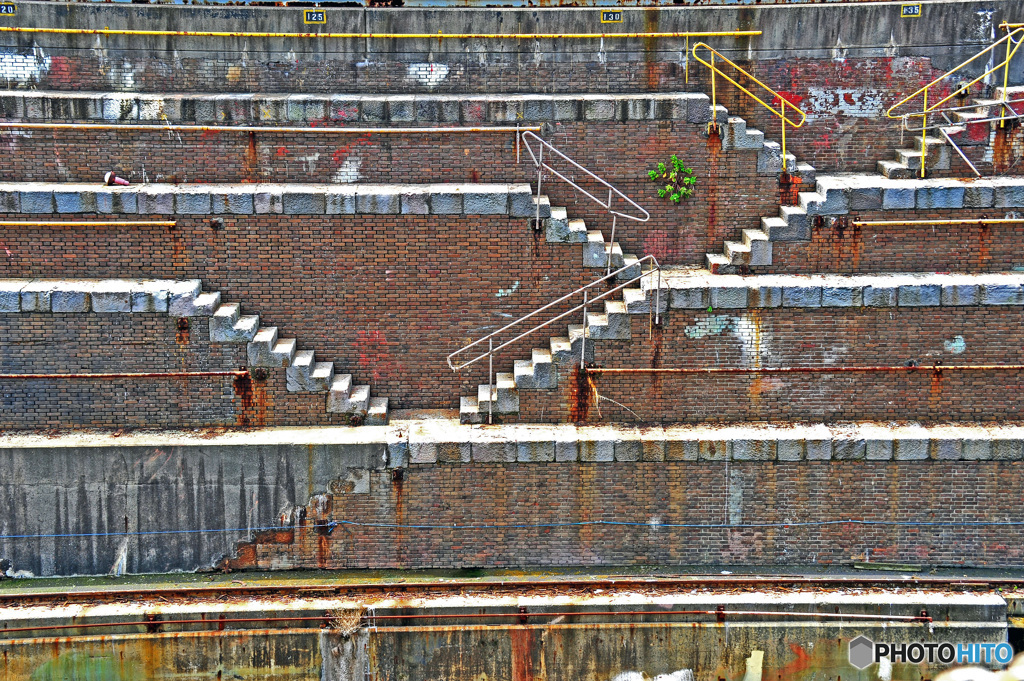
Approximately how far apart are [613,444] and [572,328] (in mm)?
1832

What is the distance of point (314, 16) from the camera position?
15078 millimetres

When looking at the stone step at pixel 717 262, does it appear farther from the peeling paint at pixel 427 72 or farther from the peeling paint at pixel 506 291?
the peeling paint at pixel 427 72

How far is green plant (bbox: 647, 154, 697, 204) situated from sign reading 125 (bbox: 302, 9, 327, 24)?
5465mm

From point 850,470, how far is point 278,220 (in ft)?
28.1

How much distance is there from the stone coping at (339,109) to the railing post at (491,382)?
324 centimetres

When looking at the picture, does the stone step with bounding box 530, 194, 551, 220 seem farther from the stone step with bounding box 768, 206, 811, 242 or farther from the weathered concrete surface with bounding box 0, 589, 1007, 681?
the weathered concrete surface with bounding box 0, 589, 1007, 681

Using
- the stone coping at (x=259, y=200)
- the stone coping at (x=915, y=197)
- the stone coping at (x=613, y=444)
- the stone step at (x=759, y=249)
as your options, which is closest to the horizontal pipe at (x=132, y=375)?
the stone coping at (x=613, y=444)

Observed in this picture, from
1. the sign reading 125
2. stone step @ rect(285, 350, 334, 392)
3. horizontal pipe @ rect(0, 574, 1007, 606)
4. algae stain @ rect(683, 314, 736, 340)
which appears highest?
the sign reading 125

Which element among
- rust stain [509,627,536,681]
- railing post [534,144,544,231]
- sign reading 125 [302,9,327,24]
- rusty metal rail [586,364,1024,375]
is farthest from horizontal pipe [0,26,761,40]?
rust stain [509,627,536,681]

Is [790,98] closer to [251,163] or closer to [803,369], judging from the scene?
[803,369]

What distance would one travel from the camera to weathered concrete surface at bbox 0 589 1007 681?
12555 millimetres

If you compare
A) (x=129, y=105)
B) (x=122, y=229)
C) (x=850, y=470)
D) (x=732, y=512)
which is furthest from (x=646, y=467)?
(x=129, y=105)

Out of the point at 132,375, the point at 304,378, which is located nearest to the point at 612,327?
the point at 304,378

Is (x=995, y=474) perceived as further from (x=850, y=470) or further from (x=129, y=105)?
(x=129, y=105)
